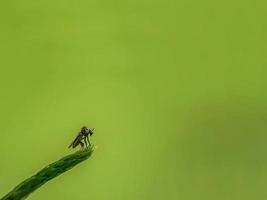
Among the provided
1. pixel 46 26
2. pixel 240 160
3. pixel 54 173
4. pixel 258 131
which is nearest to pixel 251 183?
pixel 240 160

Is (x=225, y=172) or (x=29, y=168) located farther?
(x=225, y=172)

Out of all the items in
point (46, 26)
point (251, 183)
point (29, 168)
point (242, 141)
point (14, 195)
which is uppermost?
point (46, 26)

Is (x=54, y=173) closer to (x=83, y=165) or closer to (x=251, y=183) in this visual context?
(x=83, y=165)

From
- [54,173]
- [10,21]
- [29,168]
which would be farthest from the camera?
[10,21]

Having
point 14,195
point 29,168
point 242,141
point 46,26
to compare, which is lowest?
point 14,195

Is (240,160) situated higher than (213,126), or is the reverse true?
(213,126)

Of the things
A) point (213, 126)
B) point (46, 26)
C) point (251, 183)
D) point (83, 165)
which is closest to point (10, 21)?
point (46, 26)

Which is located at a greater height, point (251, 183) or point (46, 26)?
point (46, 26)

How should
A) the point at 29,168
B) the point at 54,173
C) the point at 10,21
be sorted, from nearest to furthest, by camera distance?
the point at 54,173
the point at 29,168
the point at 10,21

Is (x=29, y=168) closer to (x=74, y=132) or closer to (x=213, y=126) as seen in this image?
(x=74, y=132)
